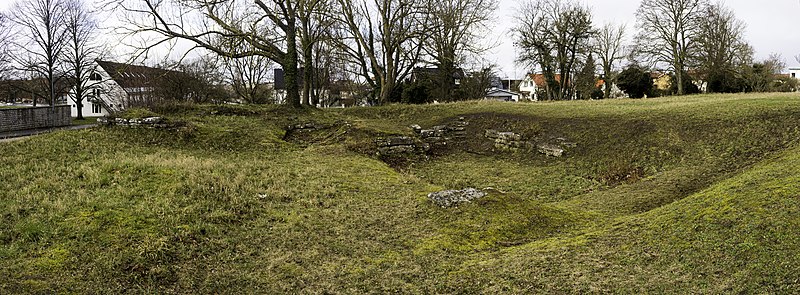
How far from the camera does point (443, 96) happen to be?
3356 cm

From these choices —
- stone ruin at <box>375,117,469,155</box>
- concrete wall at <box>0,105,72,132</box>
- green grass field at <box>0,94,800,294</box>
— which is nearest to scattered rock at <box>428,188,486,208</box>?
green grass field at <box>0,94,800,294</box>

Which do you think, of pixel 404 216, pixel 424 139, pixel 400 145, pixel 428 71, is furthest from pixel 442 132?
pixel 428 71

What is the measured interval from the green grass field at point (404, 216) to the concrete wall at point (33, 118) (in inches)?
752

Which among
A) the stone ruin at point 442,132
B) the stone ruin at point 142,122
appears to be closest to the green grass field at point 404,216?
the stone ruin at point 142,122

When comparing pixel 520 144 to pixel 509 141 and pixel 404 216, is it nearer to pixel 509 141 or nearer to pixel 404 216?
pixel 509 141

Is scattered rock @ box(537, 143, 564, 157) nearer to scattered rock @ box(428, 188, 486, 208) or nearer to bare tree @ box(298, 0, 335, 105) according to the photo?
scattered rock @ box(428, 188, 486, 208)

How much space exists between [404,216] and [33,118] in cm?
3176

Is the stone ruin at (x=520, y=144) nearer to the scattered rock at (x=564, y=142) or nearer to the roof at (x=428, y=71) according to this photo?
the scattered rock at (x=564, y=142)

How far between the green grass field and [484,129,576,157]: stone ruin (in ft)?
1.05

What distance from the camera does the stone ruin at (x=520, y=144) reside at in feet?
46.1

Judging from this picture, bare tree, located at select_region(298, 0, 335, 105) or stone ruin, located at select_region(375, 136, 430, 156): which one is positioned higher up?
bare tree, located at select_region(298, 0, 335, 105)

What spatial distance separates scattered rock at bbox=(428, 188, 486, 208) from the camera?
809 cm

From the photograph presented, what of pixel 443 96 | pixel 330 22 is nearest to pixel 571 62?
pixel 443 96

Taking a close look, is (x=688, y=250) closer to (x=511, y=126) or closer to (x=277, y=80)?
(x=511, y=126)
